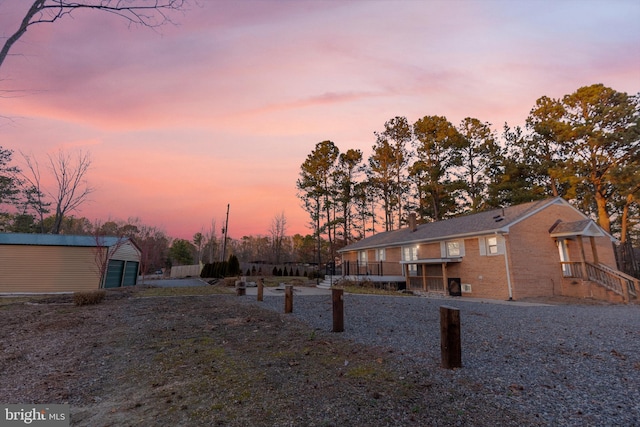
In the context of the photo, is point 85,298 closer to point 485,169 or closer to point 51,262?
point 51,262

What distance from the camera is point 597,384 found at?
373 cm

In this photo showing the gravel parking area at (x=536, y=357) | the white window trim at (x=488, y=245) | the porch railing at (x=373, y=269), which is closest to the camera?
the gravel parking area at (x=536, y=357)

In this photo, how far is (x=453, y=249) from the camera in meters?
19.8

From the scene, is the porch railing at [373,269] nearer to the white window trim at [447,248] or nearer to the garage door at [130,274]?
the white window trim at [447,248]

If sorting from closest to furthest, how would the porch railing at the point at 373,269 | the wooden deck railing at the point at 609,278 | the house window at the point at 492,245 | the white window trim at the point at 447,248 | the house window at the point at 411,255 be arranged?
1. the wooden deck railing at the point at 609,278
2. the house window at the point at 492,245
3. the white window trim at the point at 447,248
4. the house window at the point at 411,255
5. the porch railing at the point at 373,269

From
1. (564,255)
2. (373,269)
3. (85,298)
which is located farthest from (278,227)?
(564,255)

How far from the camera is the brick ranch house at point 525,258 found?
16.0 meters

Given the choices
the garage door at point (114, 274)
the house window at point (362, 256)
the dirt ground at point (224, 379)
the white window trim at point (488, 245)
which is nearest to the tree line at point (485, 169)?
the house window at point (362, 256)

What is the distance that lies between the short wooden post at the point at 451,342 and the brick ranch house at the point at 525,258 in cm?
1423

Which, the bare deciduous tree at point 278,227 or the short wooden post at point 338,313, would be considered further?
the bare deciduous tree at point 278,227

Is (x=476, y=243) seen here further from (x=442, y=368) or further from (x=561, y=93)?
(x=561, y=93)

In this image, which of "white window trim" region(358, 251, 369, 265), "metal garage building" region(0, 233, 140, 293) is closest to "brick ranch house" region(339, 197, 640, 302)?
"white window trim" region(358, 251, 369, 265)

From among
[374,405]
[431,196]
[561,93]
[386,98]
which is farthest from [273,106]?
[561,93]

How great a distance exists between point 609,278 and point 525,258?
4245 mm
